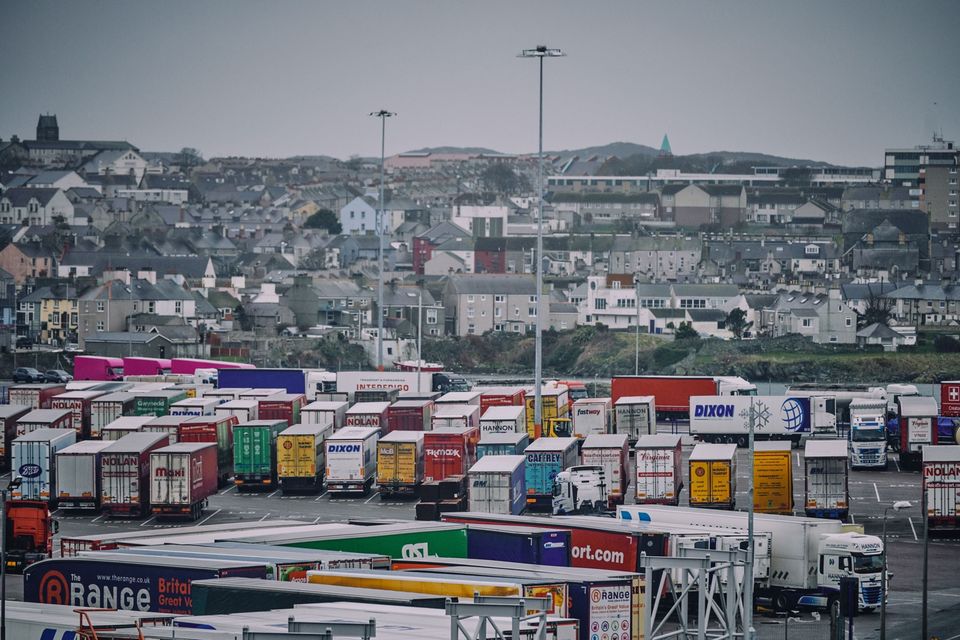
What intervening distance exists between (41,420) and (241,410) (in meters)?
8.16

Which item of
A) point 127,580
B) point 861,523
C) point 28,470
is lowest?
point 861,523

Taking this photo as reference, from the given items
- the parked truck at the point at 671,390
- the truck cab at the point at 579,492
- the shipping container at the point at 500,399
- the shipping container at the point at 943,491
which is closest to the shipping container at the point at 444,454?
the truck cab at the point at 579,492

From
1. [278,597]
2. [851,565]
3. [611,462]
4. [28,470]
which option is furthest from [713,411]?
[278,597]

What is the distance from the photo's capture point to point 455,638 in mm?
21672

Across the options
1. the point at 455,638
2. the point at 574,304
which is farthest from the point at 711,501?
the point at 574,304

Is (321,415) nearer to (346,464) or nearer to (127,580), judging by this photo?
(346,464)

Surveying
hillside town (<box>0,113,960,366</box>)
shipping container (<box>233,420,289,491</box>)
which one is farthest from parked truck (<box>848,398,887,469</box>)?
hillside town (<box>0,113,960,366</box>)

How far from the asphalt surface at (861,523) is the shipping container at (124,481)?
495mm

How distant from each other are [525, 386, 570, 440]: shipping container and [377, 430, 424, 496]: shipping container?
11.0m

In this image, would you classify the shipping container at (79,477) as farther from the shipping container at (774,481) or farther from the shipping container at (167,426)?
the shipping container at (774,481)

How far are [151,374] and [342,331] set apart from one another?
42455 mm

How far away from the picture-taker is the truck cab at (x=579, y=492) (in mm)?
52938

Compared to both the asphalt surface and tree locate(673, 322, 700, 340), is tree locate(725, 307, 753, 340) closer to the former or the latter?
tree locate(673, 322, 700, 340)

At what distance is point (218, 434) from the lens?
6144 cm
